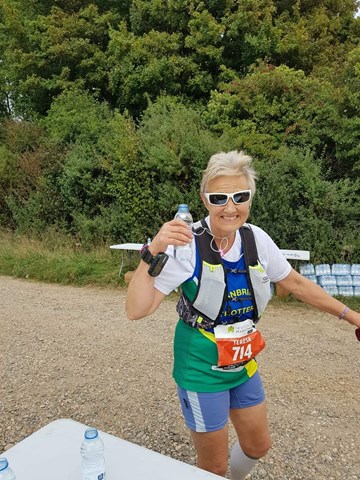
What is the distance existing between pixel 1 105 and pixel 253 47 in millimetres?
11433

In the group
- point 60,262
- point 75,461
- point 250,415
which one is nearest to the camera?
point 75,461

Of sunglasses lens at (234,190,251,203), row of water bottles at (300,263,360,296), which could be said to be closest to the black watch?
sunglasses lens at (234,190,251,203)

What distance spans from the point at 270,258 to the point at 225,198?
19.0 inches

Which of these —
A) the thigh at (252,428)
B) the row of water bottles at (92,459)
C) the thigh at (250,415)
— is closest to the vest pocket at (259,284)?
the thigh at (250,415)

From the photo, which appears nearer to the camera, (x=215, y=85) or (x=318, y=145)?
(x=318, y=145)

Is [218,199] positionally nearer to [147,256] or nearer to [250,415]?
[147,256]

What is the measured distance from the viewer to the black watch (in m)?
1.90

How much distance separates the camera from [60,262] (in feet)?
29.3

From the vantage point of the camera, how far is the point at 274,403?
12.4 feet

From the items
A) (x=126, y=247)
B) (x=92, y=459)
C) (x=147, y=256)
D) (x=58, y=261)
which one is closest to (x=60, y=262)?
(x=58, y=261)

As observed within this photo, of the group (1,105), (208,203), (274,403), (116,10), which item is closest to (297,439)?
(274,403)

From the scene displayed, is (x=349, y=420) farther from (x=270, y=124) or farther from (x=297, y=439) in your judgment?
(x=270, y=124)

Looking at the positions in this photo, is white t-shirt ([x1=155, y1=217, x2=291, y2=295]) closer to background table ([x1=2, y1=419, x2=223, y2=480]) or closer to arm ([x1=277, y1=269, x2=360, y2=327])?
arm ([x1=277, y1=269, x2=360, y2=327])

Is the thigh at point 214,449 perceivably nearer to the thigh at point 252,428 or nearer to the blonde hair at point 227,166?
the thigh at point 252,428
